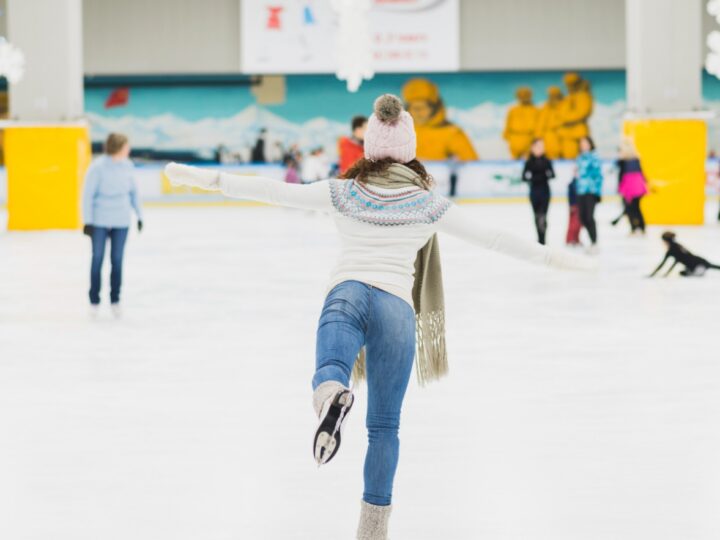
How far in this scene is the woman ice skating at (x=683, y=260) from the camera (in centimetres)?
1129

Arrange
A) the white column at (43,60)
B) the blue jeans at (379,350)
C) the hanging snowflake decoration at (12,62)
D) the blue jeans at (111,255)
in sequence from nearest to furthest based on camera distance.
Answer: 1. the blue jeans at (379,350)
2. the blue jeans at (111,255)
3. the hanging snowflake decoration at (12,62)
4. the white column at (43,60)

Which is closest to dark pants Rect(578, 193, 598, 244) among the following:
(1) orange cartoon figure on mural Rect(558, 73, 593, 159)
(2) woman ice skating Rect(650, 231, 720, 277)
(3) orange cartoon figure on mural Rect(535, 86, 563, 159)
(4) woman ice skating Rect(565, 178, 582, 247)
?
(4) woman ice skating Rect(565, 178, 582, 247)

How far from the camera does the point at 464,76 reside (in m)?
32.4

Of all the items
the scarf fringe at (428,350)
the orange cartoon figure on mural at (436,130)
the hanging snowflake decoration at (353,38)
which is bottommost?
the scarf fringe at (428,350)

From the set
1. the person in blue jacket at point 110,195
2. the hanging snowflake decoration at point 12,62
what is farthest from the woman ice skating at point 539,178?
the hanging snowflake decoration at point 12,62

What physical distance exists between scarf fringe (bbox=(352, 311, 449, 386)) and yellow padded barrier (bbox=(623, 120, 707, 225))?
55.1 ft

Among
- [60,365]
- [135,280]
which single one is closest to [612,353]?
[60,365]

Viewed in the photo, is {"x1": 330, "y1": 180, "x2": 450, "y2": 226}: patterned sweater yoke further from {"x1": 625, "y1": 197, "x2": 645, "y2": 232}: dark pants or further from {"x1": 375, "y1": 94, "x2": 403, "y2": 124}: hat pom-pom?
{"x1": 625, "y1": 197, "x2": 645, "y2": 232}: dark pants

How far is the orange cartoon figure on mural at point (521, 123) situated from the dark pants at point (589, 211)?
1794 centimetres

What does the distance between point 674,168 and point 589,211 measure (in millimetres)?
5855

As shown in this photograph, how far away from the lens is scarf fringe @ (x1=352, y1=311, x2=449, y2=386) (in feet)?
12.0

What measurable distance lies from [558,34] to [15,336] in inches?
988

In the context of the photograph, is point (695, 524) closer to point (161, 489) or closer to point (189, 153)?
point (161, 489)

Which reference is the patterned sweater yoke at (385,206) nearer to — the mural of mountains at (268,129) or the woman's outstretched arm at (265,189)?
the woman's outstretched arm at (265,189)
